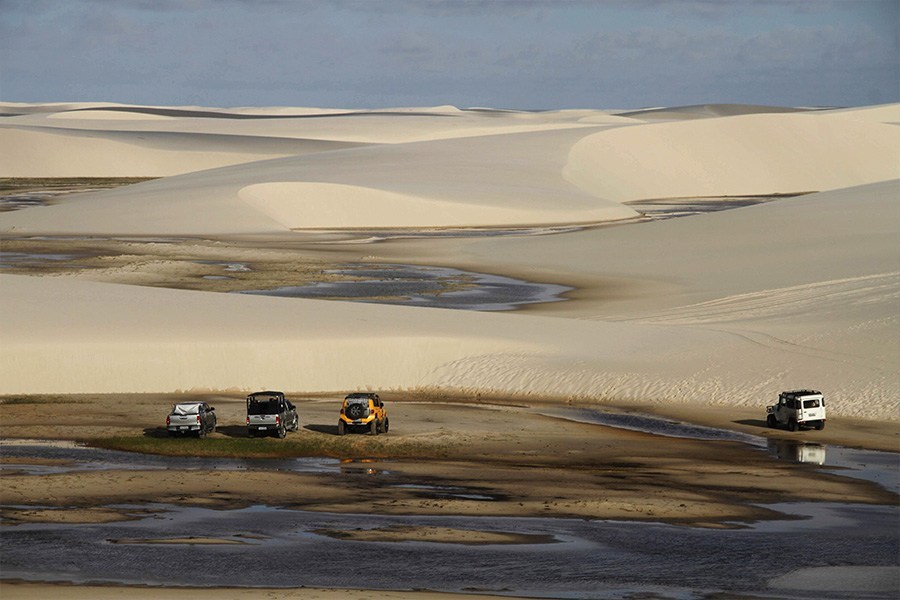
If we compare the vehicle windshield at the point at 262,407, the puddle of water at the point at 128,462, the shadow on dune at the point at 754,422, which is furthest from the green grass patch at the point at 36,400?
the shadow on dune at the point at 754,422

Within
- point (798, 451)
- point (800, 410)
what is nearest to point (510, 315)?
point (800, 410)

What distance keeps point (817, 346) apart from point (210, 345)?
694 inches

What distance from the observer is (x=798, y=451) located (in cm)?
3341

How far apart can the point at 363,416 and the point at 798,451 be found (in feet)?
31.4

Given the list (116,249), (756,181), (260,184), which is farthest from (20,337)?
(756,181)

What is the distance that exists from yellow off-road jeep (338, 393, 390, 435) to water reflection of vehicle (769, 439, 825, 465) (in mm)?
8656

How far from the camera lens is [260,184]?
11269 centimetres

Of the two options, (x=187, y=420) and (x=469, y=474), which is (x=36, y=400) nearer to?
(x=187, y=420)

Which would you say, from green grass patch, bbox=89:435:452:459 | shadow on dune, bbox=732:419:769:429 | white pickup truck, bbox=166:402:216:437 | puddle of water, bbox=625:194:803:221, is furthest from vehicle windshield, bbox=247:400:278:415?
puddle of water, bbox=625:194:803:221

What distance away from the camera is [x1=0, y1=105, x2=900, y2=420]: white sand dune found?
137 ft

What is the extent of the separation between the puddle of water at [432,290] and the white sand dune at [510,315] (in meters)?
2.18

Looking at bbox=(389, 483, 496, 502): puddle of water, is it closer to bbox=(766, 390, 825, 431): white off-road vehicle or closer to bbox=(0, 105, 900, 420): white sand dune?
bbox=(766, 390, 825, 431): white off-road vehicle

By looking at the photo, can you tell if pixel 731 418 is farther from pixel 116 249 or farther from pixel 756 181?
pixel 756 181

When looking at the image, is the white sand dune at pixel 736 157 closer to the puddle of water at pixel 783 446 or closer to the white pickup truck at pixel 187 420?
the puddle of water at pixel 783 446
